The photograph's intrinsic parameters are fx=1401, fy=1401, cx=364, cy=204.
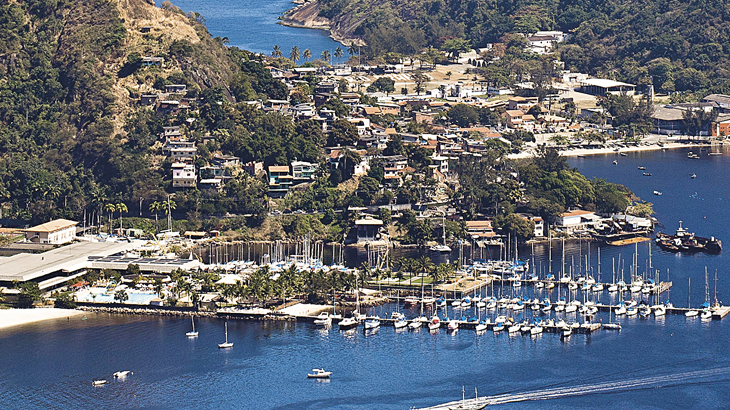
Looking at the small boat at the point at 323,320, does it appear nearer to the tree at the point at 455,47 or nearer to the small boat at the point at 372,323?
the small boat at the point at 372,323

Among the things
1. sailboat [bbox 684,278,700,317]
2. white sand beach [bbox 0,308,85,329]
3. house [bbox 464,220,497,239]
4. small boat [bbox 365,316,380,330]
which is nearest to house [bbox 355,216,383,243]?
house [bbox 464,220,497,239]

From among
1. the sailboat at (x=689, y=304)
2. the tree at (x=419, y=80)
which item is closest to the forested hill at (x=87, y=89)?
the tree at (x=419, y=80)

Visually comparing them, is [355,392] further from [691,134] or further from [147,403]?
[691,134]

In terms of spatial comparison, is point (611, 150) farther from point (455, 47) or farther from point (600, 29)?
point (455, 47)

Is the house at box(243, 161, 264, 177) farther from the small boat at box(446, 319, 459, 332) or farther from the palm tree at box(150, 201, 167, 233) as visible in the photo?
the small boat at box(446, 319, 459, 332)

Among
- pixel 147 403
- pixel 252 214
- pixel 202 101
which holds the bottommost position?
pixel 147 403

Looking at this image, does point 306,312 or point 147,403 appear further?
point 306,312

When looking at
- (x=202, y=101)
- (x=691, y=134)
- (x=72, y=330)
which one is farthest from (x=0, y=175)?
(x=691, y=134)
